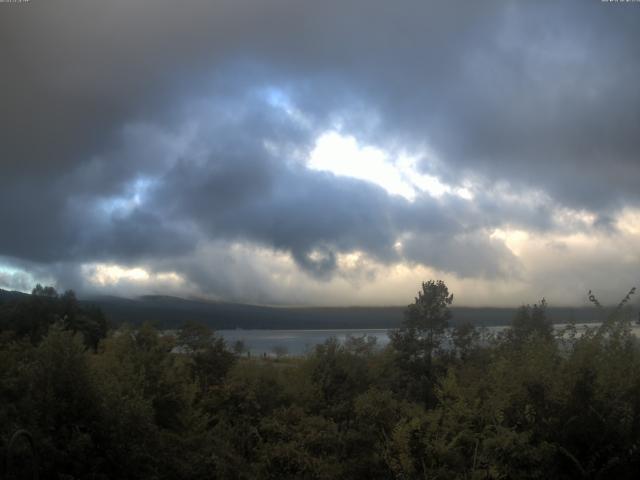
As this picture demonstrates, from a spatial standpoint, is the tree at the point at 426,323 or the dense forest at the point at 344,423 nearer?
the dense forest at the point at 344,423

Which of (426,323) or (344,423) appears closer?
(344,423)

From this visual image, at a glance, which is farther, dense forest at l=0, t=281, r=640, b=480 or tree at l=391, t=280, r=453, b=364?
tree at l=391, t=280, r=453, b=364

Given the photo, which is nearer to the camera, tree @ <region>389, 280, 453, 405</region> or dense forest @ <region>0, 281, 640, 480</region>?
dense forest @ <region>0, 281, 640, 480</region>

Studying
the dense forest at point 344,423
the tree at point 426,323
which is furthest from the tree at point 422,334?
the dense forest at point 344,423

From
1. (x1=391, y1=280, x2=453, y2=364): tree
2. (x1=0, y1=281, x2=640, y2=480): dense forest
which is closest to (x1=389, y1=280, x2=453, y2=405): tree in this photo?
(x1=391, y1=280, x2=453, y2=364): tree

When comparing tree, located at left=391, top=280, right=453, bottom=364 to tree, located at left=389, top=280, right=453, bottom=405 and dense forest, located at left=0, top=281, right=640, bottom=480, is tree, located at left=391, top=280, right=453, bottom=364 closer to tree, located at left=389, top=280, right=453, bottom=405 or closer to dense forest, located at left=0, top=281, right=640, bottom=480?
tree, located at left=389, top=280, right=453, bottom=405

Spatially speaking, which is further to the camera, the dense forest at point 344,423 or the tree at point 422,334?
the tree at point 422,334

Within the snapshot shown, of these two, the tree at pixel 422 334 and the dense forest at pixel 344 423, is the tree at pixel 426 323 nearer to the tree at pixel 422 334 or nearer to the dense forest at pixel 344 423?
the tree at pixel 422 334

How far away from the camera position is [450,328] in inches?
1686

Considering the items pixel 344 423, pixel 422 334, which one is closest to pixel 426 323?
pixel 422 334

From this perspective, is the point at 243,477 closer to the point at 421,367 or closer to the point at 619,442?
the point at 619,442

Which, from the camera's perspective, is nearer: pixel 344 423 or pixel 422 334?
pixel 344 423

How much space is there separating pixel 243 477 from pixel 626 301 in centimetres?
882

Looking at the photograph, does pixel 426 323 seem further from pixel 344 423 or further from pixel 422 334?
A: pixel 344 423
